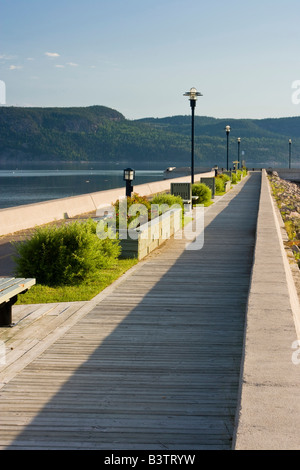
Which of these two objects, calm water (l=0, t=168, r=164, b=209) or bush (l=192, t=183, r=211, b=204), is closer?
bush (l=192, t=183, r=211, b=204)

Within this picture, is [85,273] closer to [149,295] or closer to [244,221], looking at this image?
[149,295]

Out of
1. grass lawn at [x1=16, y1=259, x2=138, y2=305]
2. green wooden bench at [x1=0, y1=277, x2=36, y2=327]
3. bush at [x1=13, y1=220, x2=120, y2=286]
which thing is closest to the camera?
green wooden bench at [x1=0, y1=277, x2=36, y2=327]

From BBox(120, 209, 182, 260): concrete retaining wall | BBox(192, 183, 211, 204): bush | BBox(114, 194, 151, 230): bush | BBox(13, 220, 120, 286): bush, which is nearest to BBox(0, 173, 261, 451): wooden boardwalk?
BBox(13, 220, 120, 286): bush

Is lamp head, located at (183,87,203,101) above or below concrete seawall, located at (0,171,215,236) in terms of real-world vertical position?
above

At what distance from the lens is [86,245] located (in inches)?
372

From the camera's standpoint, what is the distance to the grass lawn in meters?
8.19

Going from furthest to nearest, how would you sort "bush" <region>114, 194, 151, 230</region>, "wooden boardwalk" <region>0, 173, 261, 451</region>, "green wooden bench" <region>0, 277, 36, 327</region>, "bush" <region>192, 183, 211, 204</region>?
"bush" <region>192, 183, 211, 204</region>, "bush" <region>114, 194, 151, 230</region>, "green wooden bench" <region>0, 277, 36, 327</region>, "wooden boardwalk" <region>0, 173, 261, 451</region>

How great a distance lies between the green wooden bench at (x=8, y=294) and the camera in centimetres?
657

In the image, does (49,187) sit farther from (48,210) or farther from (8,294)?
(8,294)

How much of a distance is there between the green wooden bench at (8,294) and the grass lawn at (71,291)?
3.30 ft

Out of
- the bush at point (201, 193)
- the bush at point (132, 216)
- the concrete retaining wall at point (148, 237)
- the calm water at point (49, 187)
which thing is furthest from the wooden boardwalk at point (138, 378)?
the calm water at point (49, 187)

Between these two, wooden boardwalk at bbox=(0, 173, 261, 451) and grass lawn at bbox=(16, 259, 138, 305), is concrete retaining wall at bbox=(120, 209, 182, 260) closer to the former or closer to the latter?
grass lawn at bbox=(16, 259, 138, 305)

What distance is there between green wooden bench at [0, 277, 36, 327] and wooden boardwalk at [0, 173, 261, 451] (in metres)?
0.69

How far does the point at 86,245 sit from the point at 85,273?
436 mm
